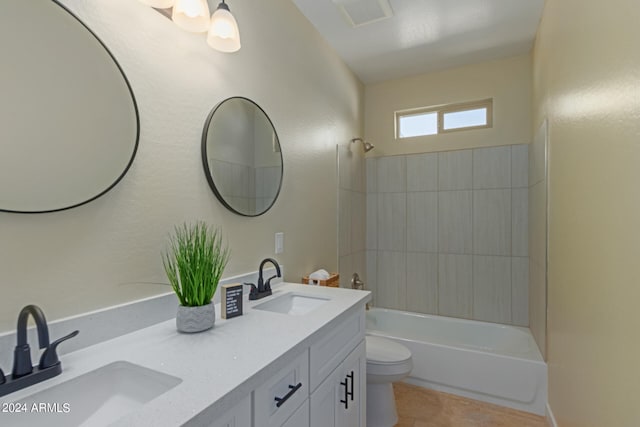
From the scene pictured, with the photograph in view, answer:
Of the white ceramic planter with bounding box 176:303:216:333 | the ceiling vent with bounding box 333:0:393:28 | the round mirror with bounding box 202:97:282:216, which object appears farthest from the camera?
the ceiling vent with bounding box 333:0:393:28

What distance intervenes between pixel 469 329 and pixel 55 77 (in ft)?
10.5

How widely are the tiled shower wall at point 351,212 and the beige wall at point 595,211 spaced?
1.48m

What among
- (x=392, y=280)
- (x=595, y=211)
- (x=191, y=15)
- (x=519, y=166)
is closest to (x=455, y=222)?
(x=519, y=166)

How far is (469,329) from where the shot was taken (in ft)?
9.23

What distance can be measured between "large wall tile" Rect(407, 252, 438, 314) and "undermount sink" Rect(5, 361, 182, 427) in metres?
2.72

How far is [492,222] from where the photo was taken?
2840 millimetres

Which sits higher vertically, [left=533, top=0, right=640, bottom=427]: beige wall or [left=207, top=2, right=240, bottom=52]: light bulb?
[left=207, top=2, right=240, bottom=52]: light bulb

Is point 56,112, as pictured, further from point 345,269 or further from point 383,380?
point 345,269

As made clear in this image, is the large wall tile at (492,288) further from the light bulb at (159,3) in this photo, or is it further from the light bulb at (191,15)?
the light bulb at (159,3)

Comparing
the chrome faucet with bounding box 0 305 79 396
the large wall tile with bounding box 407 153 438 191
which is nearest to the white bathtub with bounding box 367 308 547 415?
the large wall tile with bounding box 407 153 438 191

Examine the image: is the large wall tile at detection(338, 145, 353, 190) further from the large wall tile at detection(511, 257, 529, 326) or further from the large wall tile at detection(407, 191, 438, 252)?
the large wall tile at detection(511, 257, 529, 326)

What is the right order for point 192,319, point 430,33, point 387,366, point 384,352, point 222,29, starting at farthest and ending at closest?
point 430,33 < point 384,352 < point 387,366 < point 222,29 < point 192,319

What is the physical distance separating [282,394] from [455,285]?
2.49 m

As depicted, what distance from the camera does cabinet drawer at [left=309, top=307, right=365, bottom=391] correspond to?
1.08m
